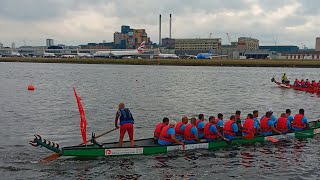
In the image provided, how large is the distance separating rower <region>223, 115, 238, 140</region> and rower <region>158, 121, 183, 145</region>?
3.51 metres

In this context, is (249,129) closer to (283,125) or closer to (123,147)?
(283,125)

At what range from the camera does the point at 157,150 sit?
21.6 metres

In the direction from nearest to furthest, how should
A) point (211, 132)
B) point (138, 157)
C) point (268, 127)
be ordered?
point (138, 157) → point (211, 132) → point (268, 127)

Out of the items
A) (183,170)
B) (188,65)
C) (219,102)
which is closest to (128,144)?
(183,170)

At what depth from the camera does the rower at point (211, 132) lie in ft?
75.4

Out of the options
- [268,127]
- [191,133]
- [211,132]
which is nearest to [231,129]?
[211,132]

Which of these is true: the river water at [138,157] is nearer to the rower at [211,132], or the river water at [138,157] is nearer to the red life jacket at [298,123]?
the rower at [211,132]

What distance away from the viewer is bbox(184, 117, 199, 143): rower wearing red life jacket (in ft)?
72.9

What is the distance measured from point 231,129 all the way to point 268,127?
3.23 m

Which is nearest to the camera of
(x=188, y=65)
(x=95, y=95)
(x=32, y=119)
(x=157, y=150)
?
(x=157, y=150)

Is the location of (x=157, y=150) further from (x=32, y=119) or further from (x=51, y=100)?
(x=51, y=100)

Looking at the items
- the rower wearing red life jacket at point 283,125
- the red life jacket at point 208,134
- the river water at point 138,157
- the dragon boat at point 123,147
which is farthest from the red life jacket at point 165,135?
the rower wearing red life jacket at point 283,125

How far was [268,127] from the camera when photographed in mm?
25531

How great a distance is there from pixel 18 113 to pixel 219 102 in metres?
22.9
